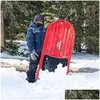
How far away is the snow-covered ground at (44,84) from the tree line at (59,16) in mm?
3034

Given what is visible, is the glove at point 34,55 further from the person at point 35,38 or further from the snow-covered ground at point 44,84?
the snow-covered ground at point 44,84

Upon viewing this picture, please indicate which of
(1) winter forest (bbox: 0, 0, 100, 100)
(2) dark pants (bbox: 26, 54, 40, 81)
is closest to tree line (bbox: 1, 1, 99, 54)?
(1) winter forest (bbox: 0, 0, 100, 100)

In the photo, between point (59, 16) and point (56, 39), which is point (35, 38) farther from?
point (59, 16)

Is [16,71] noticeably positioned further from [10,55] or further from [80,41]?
[80,41]

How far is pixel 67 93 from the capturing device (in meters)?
7.30

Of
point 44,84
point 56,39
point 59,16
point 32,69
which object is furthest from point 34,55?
point 59,16

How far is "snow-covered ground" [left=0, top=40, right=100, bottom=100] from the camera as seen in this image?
6.80m

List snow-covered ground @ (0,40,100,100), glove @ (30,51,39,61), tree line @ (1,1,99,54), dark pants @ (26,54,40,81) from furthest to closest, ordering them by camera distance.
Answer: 1. tree line @ (1,1,99,54)
2. dark pants @ (26,54,40,81)
3. glove @ (30,51,39,61)
4. snow-covered ground @ (0,40,100,100)

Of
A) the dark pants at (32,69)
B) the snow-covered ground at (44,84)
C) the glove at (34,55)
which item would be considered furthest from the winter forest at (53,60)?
the glove at (34,55)

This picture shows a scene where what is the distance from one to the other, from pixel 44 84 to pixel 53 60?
553 mm

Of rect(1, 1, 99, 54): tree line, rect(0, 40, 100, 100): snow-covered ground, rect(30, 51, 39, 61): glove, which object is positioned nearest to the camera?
rect(0, 40, 100, 100): snow-covered ground

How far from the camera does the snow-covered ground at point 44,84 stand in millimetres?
6801

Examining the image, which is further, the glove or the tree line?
the tree line

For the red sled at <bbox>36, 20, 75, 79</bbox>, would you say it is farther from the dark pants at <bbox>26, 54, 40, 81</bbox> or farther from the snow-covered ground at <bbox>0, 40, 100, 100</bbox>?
the snow-covered ground at <bbox>0, 40, 100, 100</bbox>
